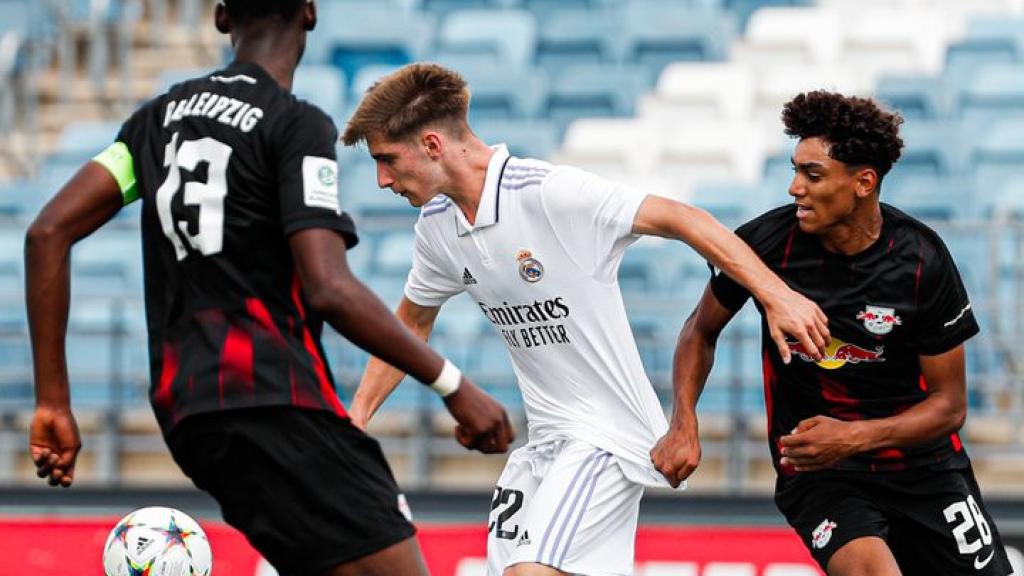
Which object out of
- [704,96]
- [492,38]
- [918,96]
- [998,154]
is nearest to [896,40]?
[918,96]

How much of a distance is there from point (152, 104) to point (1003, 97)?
8.65m

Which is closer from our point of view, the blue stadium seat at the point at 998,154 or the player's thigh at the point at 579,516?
the player's thigh at the point at 579,516

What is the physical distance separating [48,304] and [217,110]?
648mm

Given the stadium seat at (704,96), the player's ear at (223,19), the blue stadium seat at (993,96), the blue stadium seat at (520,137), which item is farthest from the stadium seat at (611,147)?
the player's ear at (223,19)

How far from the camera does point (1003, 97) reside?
11.9m

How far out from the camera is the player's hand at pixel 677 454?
5324mm

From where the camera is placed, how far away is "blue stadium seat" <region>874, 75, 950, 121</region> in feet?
39.7

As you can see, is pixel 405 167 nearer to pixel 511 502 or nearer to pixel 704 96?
pixel 511 502

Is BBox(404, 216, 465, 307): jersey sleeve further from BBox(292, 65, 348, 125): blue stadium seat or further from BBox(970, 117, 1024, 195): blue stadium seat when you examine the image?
BBox(292, 65, 348, 125): blue stadium seat

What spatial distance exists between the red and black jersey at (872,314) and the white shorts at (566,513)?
663mm

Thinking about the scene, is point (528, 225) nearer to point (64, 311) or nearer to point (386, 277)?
point (64, 311)

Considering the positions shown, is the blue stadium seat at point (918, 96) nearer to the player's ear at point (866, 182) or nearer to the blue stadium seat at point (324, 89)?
the blue stadium seat at point (324, 89)

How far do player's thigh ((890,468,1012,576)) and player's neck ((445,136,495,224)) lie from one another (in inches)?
65.0

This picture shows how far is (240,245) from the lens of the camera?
4.17 meters
